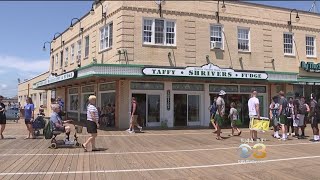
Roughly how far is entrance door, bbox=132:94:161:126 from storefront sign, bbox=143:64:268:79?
2064mm

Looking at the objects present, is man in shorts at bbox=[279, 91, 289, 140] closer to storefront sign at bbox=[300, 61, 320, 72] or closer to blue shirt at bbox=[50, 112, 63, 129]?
blue shirt at bbox=[50, 112, 63, 129]

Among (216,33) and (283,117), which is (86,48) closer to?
(216,33)

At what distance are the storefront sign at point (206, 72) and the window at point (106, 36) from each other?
4.13m

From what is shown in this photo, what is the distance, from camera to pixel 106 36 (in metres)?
22.1

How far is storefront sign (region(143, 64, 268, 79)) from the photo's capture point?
18.8m

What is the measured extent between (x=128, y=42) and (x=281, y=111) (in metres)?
8.89

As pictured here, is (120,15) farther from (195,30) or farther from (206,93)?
(206,93)

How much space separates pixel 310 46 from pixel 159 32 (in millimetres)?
11287

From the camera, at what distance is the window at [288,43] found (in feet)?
80.4

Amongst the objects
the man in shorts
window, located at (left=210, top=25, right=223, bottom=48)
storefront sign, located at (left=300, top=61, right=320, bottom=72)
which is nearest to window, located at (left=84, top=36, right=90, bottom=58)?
window, located at (left=210, top=25, right=223, bottom=48)

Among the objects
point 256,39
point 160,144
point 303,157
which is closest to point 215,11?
point 256,39

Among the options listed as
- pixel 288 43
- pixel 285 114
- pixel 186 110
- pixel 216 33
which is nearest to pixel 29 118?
pixel 186 110

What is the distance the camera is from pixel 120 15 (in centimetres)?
2017

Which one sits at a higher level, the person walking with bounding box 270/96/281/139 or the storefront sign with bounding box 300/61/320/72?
the storefront sign with bounding box 300/61/320/72
